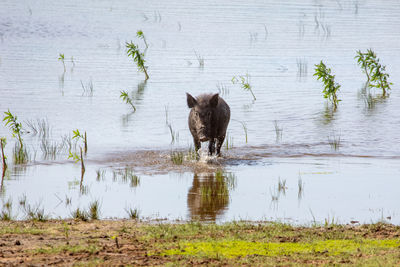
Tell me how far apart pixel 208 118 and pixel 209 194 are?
3.10 meters

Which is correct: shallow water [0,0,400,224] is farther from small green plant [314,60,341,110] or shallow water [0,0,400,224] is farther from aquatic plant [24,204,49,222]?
small green plant [314,60,341,110]

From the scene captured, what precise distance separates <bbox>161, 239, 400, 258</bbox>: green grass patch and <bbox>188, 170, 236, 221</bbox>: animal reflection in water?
1.93m

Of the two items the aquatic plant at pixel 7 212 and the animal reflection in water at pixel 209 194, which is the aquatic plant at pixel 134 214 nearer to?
the animal reflection in water at pixel 209 194

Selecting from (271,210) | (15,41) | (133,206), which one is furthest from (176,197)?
(15,41)

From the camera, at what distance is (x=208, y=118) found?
13.5m

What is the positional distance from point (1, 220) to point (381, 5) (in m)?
49.4

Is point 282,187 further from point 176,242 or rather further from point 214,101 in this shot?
point 176,242

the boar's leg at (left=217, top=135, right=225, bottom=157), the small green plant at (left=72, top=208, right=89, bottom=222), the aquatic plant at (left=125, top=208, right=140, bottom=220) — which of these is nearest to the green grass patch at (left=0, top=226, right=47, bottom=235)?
the small green plant at (left=72, top=208, right=89, bottom=222)

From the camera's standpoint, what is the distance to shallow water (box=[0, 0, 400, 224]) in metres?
10.5

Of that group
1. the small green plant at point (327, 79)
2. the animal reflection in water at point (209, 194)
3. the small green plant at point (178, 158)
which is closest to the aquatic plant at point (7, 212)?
the animal reflection in water at point (209, 194)

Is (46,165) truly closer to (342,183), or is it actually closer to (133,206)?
(133,206)

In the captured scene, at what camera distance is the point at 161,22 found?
4338cm

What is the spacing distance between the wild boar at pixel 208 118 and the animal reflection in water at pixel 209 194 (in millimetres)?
1063

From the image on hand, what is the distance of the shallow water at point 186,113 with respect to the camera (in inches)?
415
